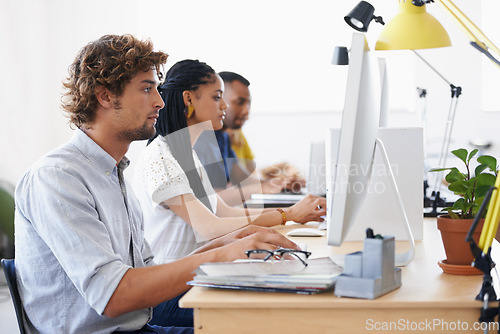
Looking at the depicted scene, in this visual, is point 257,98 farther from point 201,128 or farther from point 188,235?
point 188,235

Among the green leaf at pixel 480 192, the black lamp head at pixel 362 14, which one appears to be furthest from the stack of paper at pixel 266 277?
the black lamp head at pixel 362 14

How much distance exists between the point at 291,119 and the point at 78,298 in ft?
12.5

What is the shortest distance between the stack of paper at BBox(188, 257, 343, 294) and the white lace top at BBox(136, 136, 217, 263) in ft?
2.31

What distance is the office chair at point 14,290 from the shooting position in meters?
1.36

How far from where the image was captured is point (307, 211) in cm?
224

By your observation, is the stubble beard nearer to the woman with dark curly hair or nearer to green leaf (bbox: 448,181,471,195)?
the woman with dark curly hair

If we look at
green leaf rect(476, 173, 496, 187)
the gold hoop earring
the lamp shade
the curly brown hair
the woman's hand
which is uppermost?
the lamp shade

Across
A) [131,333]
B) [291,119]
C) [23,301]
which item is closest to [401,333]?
[131,333]

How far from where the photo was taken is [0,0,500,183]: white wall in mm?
4820

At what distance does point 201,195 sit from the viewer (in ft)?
7.02

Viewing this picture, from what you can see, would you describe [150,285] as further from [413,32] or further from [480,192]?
[413,32]

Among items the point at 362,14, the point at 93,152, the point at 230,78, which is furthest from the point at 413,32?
the point at 230,78

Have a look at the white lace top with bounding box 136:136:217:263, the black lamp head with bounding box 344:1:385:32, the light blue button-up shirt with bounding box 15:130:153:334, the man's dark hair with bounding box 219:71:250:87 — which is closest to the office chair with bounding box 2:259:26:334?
the light blue button-up shirt with bounding box 15:130:153:334

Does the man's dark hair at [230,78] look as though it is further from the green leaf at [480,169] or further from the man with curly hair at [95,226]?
the green leaf at [480,169]
